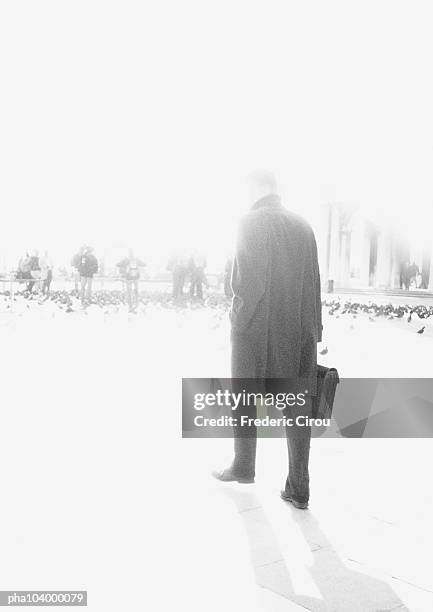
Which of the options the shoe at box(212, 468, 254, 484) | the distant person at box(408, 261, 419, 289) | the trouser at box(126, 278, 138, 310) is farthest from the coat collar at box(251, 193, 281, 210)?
the distant person at box(408, 261, 419, 289)

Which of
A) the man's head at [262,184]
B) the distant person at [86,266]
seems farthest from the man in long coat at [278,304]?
the distant person at [86,266]

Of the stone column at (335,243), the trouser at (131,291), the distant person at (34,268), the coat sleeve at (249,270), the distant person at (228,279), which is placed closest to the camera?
the coat sleeve at (249,270)

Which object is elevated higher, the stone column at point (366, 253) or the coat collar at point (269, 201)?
the stone column at point (366, 253)

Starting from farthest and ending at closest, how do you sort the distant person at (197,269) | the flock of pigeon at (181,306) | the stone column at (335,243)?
1. the stone column at (335,243)
2. the distant person at (197,269)
3. the flock of pigeon at (181,306)

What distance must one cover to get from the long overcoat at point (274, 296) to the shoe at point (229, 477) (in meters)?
0.67

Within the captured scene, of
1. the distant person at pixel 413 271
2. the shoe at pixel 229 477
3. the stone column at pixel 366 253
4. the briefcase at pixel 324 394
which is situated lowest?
the shoe at pixel 229 477

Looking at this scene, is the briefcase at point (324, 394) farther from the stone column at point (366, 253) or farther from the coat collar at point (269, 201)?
the stone column at point (366, 253)

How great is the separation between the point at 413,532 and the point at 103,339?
26.4 ft

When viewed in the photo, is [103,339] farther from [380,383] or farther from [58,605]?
[58,605]

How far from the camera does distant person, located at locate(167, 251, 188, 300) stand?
812 inches

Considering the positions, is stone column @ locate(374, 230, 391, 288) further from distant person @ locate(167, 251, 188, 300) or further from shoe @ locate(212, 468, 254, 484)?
shoe @ locate(212, 468, 254, 484)

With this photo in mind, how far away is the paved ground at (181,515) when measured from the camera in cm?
285

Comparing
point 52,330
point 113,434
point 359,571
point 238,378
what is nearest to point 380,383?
point 113,434

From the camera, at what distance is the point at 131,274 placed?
708 inches
